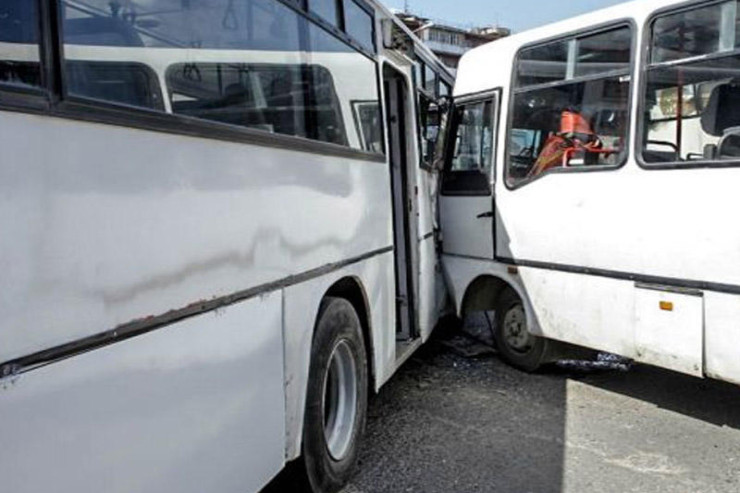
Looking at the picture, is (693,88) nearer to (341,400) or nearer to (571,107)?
(571,107)

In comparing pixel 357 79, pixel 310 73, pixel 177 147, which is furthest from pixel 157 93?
pixel 357 79

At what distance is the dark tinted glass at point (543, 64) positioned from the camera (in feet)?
18.2

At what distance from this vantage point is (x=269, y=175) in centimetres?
280

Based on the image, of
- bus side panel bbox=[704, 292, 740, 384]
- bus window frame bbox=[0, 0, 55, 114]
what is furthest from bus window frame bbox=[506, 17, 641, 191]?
bus window frame bbox=[0, 0, 55, 114]

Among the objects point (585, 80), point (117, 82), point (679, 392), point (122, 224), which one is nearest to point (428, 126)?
point (585, 80)

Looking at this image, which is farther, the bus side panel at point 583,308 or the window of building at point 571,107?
the window of building at point 571,107

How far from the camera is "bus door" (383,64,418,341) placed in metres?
5.53

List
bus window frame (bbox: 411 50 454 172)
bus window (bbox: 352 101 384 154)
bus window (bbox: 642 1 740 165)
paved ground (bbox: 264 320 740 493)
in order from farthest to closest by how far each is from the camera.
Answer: bus window frame (bbox: 411 50 454 172)
bus window (bbox: 642 1 740 165)
bus window (bbox: 352 101 384 154)
paved ground (bbox: 264 320 740 493)

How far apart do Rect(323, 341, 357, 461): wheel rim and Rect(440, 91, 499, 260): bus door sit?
2454 millimetres

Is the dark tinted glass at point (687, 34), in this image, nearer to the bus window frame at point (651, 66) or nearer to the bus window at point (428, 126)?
the bus window frame at point (651, 66)

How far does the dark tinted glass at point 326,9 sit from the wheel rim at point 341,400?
170 cm

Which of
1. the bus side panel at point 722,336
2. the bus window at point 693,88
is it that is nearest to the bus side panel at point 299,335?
the bus side panel at point 722,336

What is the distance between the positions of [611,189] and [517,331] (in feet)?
5.49

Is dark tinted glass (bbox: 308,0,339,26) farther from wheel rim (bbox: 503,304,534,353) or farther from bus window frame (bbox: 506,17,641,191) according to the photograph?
wheel rim (bbox: 503,304,534,353)
